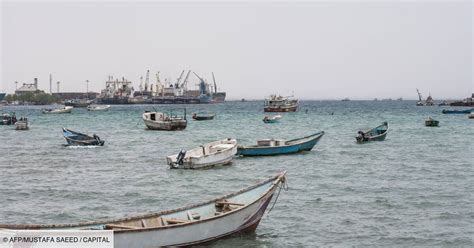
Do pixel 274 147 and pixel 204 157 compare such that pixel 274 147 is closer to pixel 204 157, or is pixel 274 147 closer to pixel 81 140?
pixel 204 157

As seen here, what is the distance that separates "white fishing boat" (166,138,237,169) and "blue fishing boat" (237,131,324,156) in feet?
8.22

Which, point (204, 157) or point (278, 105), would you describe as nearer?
point (204, 157)

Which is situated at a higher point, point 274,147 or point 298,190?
point 274,147

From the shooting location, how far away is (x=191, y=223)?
15.9m

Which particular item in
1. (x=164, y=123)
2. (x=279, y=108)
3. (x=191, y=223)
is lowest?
(x=164, y=123)

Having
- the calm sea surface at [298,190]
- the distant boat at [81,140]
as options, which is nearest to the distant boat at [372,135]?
the calm sea surface at [298,190]

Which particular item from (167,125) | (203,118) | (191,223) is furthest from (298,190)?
(203,118)

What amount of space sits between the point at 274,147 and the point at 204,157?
331 inches

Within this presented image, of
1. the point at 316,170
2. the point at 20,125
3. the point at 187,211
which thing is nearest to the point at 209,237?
the point at 187,211

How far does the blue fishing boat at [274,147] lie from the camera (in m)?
40.5

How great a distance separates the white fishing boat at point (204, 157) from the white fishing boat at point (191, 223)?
599 inches

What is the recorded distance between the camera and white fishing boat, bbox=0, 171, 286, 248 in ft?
48.9

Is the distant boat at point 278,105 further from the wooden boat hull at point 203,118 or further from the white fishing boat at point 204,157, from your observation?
the white fishing boat at point 204,157

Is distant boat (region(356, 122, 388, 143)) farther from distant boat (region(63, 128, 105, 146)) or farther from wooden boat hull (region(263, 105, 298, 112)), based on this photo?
wooden boat hull (region(263, 105, 298, 112))
